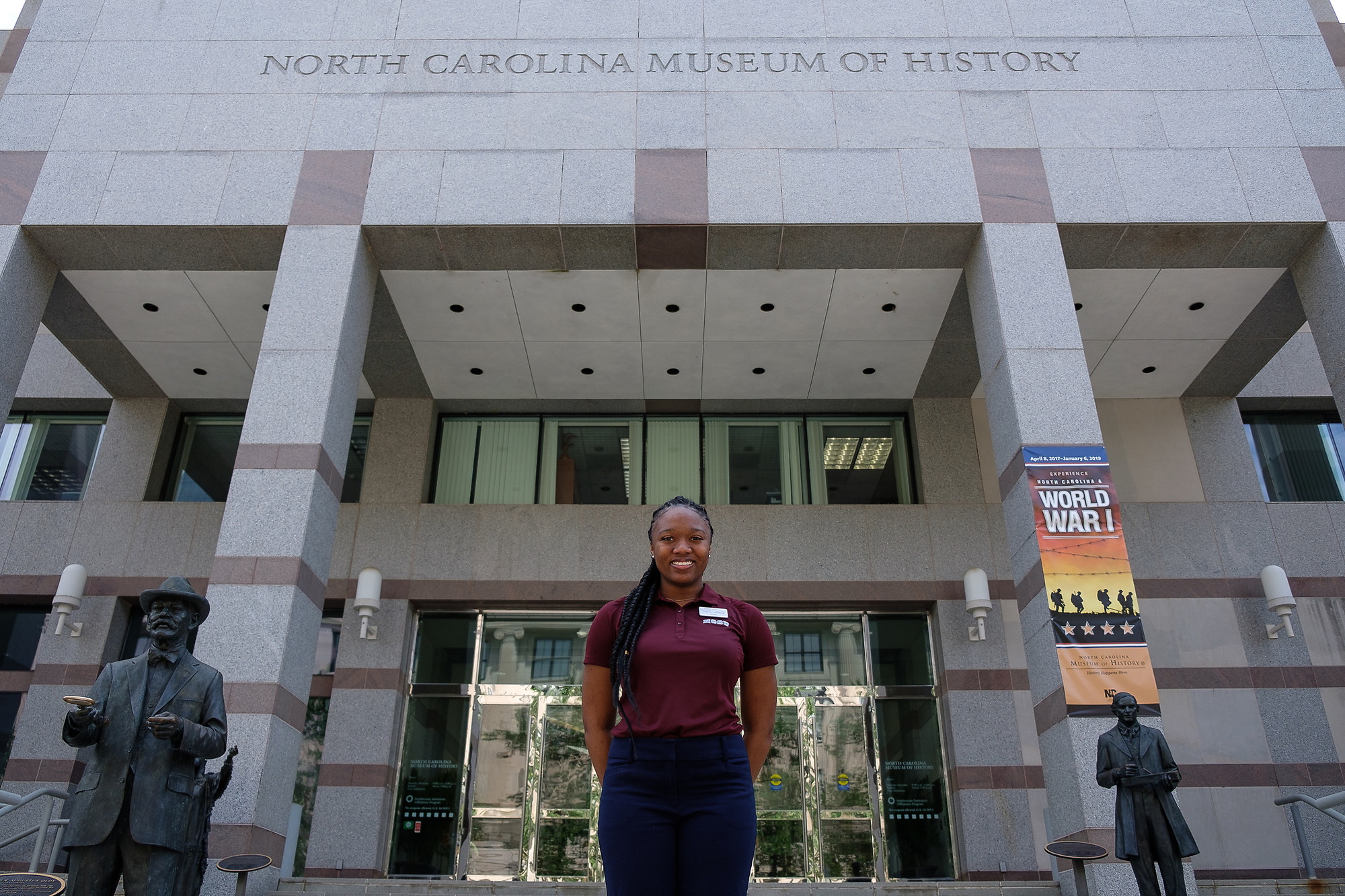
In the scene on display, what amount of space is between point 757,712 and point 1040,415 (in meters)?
8.01

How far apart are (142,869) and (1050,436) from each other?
8.91 meters

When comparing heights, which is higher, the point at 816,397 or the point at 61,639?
the point at 816,397

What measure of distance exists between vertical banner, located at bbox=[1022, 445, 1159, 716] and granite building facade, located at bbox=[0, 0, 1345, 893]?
313 mm

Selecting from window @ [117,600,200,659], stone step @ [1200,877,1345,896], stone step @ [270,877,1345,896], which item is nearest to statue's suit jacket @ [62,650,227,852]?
stone step @ [270,877,1345,896]

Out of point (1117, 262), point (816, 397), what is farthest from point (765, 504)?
point (1117, 262)

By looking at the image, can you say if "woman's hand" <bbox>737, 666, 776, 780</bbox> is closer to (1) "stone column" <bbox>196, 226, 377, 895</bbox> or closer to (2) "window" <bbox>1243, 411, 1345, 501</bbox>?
(1) "stone column" <bbox>196, 226, 377, 895</bbox>

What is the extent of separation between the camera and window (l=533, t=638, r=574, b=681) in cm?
1419

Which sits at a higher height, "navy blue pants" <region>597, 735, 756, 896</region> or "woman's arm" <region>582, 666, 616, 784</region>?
"woman's arm" <region>582, 666, 616, 784</region>

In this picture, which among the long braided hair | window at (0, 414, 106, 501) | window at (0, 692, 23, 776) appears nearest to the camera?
the long braided hair

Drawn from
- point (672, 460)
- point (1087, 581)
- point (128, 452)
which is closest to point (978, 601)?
point (1087, 581)

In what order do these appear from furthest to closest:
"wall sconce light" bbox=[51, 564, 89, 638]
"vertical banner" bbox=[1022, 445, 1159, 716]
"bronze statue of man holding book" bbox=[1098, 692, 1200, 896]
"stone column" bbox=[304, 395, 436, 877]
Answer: "wall sconce light" bbox=[51, 564, 89, 638] → "stone column" bbox=[304, 395, 436, 877] → "vertical banner" bbox=[1022, 445, 1159, 716] → "bronze statue of man holding book" bbox=[1098, 692, 1200, 896]

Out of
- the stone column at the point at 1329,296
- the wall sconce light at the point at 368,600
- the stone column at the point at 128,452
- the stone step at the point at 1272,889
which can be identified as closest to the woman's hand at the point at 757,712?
the stone step at the point at 1272,889

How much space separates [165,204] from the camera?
458 inches

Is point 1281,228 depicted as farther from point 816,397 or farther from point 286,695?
point 286,695
